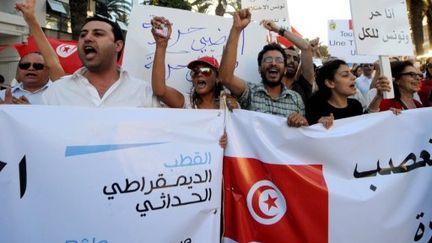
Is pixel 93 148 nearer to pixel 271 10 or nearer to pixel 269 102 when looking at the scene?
pixel 269 102

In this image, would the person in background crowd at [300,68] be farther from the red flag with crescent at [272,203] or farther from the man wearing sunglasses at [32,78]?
the man wearing sunglasses at [32,78]

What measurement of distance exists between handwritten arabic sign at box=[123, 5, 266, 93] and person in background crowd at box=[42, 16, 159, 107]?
0.72 metres

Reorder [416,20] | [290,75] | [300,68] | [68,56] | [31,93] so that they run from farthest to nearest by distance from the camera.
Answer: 1. [416,20]
2. [68,56]
3. [300,68]
4. [290,75]
5. [31,93]

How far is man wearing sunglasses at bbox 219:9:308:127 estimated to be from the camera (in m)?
3.04

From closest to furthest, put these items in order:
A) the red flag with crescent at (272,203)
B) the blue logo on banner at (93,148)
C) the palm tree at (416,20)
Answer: the blue logo on banner at (93,148) < the red flag with crescent at (272,203) < the palm tree at (416,20)

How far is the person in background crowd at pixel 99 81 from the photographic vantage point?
8.79 feet

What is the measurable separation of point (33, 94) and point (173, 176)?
1.80 metres

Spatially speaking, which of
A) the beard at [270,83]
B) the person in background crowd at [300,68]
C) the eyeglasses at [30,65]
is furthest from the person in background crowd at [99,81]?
the person in background crowd at [300,68]

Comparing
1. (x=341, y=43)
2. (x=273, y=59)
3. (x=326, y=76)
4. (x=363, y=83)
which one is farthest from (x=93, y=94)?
(x=341, y=43)

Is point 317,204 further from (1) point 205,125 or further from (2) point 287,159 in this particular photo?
(1) point 205,125

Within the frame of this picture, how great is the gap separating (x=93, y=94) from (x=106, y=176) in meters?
0.68

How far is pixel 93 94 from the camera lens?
268 cm

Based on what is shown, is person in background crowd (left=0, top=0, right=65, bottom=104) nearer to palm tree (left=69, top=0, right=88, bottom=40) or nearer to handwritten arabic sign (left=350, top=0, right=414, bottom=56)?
handwritten arabic sign (left=350, top=0, right=414, bottom=56)

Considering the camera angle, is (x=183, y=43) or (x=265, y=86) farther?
(x=183, y=43)
